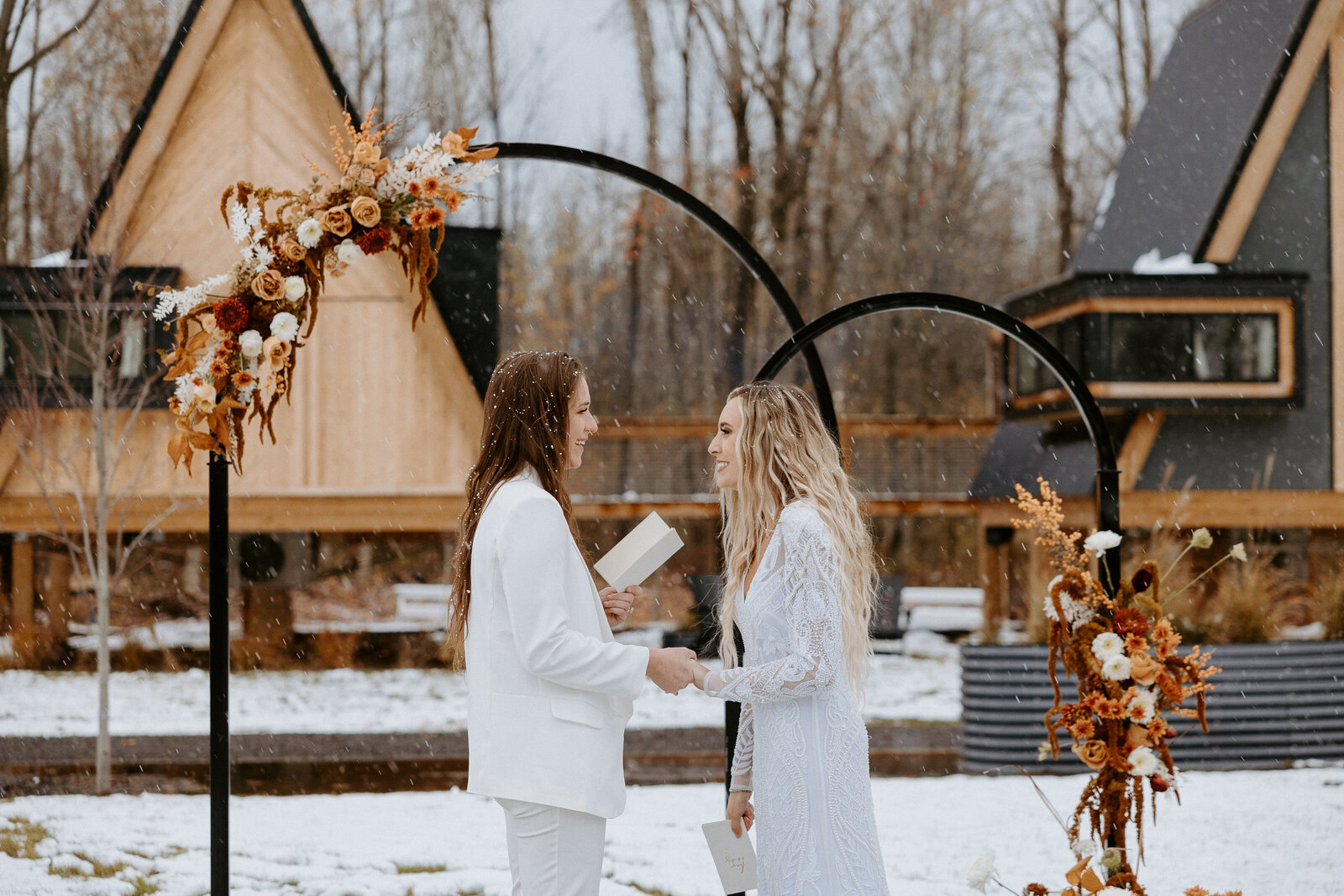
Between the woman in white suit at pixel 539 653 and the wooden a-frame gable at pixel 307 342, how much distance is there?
9.18 meters

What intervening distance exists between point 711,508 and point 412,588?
5.16m

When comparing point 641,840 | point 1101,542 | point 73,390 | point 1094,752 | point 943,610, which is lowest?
point 943,610

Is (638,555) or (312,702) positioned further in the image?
(312,702)

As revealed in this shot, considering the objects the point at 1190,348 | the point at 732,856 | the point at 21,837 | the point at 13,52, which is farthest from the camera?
the point at 13,52

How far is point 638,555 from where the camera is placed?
3.52m

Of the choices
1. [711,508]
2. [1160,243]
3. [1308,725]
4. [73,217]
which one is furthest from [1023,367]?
[73,217]

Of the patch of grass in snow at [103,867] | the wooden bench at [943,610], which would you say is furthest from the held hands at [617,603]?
the wooden bench at [943,610]

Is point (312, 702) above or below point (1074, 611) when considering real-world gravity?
below

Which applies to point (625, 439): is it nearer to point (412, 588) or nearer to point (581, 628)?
point (412, 588)

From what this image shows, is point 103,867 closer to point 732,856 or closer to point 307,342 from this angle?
point 732,856

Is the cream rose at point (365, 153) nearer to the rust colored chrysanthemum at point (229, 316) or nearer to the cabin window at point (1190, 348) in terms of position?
the rust colored chrysanthemum at point (229, 316)

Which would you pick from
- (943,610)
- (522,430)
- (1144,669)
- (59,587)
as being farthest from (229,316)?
(943,610)

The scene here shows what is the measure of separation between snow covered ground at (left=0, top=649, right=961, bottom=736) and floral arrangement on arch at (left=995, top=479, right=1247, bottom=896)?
258 inches

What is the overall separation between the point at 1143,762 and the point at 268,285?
3478mm
